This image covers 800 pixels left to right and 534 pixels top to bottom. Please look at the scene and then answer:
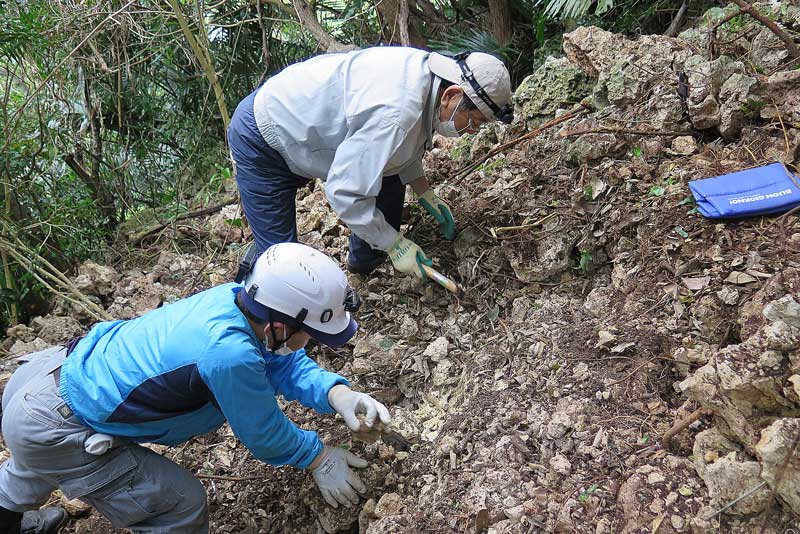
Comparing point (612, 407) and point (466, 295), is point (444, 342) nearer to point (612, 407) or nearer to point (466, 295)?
point (466, 295)

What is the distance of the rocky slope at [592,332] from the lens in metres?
1.76

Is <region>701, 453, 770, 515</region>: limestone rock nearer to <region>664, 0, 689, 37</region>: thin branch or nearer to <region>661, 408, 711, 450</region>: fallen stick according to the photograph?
<region>661, 408, 711, 450</region>: fallen stick

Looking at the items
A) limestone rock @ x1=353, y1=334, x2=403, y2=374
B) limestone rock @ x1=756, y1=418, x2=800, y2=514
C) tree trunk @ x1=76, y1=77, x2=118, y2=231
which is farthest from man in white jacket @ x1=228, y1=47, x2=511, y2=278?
tree trunk @ x1=76, y1=77, x2=118, y2=231

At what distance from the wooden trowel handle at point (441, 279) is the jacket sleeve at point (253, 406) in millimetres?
975

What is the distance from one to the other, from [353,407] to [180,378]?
62 cm

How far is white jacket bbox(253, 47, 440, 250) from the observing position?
8.16 feet

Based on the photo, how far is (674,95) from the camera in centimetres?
303

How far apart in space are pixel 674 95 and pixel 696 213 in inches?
32.6

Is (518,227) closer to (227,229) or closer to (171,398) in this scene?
(171,398)

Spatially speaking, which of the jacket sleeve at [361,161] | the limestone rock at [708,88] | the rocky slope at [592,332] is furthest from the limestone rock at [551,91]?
the jacket sleeve at [361,161]

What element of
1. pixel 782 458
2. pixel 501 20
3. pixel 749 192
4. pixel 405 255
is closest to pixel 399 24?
pixel 501 20

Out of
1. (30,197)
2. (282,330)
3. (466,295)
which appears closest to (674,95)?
(466,295)

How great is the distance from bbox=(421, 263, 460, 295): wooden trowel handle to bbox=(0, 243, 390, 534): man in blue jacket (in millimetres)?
785

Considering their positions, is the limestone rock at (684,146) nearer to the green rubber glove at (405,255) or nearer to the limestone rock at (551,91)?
the limestone rock at (551,91)
